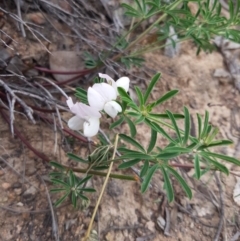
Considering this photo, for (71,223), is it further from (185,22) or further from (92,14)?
(92,14)

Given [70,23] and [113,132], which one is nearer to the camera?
[113,132]

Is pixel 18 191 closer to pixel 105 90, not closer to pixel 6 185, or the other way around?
pixel 6 185

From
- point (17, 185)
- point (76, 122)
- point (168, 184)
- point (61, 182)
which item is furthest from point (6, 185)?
point (168, 184)

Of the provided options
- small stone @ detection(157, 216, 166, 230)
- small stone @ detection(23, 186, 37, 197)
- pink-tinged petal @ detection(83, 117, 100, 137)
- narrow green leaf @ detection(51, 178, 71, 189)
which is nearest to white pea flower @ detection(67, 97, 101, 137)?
pink-tinged petal @ detection(83, 117, 100, 137)

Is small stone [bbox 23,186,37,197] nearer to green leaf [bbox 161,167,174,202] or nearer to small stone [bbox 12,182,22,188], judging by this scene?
small stone [bbox 12,182,22,188]

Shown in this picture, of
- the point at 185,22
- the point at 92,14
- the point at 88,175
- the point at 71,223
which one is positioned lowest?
the point at 71,223

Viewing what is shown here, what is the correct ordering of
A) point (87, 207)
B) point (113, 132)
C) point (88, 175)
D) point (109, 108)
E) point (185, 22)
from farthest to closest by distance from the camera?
point (113, 132), point (185, 22), point (87, 207), point (88, 175), point (109, 108)

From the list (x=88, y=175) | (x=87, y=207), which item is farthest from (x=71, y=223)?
(x=88, y=175)

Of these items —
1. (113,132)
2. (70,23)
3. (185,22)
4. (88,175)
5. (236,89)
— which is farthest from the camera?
(236,89)

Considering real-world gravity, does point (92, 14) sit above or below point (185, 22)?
below
